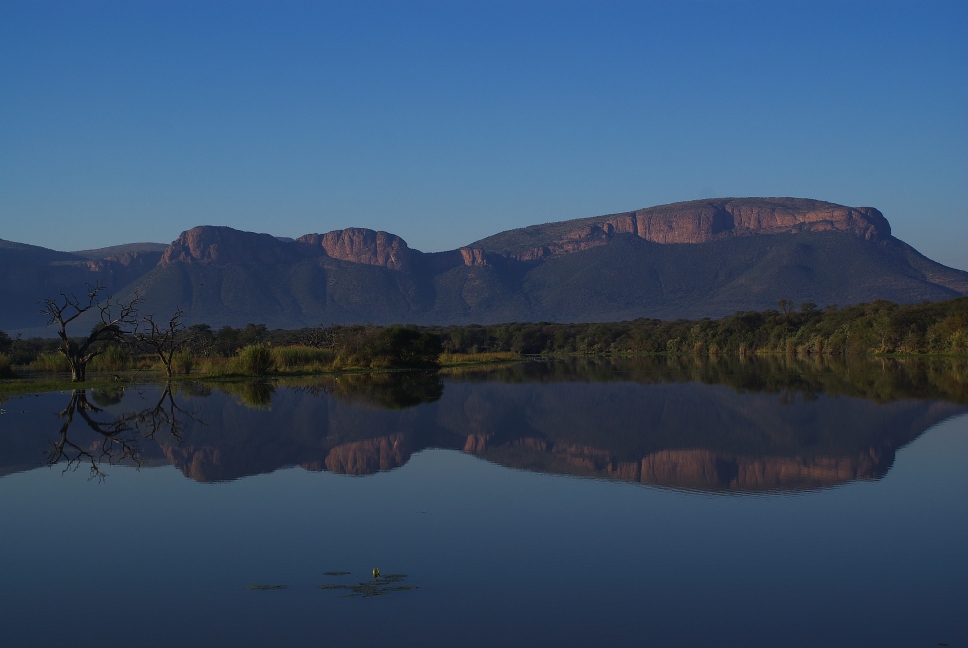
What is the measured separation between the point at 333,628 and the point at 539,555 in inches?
82.7

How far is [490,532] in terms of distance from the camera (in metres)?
7.85

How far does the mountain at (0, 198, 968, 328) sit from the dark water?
423 ft

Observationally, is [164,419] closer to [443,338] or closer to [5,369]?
[5,369]

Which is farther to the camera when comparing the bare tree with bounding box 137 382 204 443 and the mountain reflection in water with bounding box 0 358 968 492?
the bare tree with bounding box 137 382 204 443

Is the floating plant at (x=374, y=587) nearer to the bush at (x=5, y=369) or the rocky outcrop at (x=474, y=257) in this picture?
the bush at (x=5, y=369)

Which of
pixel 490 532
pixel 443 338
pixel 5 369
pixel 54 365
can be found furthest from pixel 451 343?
pixel 490 532

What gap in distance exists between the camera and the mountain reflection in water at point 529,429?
38.5 feet

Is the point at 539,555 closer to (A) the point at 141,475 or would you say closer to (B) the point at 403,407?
(A) the point at 141,475

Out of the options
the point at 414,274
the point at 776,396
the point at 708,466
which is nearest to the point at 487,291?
the point at 414,274

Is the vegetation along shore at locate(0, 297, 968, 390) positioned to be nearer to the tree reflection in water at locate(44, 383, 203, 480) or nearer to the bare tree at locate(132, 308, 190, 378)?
the bare tree at locate(132, 308, 190, 378)

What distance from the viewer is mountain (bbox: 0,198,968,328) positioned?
474 feet

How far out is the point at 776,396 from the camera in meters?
23.2

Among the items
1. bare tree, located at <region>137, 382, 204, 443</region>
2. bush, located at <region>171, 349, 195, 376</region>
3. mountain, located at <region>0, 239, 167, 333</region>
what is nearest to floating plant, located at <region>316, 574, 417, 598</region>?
bare tree, located at <region>137, 382, 204, 443</region>

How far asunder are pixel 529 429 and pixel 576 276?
15119cm
